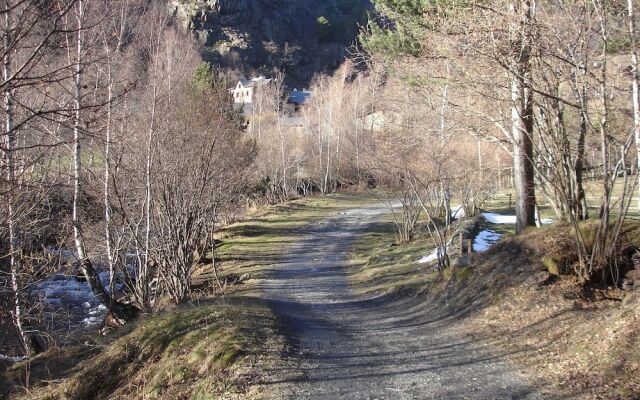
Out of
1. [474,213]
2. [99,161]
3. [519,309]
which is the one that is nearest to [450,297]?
[519,309]

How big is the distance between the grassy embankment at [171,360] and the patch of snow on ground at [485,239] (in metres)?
7.26

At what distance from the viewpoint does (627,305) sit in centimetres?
667

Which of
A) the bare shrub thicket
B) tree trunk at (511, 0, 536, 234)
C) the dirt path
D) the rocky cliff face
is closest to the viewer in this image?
the dirt path

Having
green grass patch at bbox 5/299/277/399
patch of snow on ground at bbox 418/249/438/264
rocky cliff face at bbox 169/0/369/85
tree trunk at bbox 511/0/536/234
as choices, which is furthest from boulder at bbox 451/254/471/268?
rocky cliff face at bbox 169/0/369/85

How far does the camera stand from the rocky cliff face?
8156 centimetres

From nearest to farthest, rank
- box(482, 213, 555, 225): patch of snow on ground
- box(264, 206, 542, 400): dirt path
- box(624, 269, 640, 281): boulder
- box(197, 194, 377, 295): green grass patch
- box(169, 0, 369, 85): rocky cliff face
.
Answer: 1. box(264, 206, 542, 400): dirt path
2. box(624, 269, 640, 281): boulder
3. box(197, 194, 377, 295): green grass patch
4. box(482, 213, 555, 225): patch of snow on ground
5. box(169, 0, 369, 85): rocky cliff face

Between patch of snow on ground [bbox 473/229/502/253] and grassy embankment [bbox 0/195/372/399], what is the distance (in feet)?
23.8

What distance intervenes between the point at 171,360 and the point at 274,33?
294 feet

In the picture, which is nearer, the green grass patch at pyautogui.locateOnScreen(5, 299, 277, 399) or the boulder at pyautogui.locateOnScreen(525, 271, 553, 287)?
the green grass patch at pyautogui.locateOnScreen(5, 299, 277, 399)

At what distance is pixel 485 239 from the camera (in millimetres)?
16516

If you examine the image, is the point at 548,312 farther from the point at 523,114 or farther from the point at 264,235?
the point at 264,235

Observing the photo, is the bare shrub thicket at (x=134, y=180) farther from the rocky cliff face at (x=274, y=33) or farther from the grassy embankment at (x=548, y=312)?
the rocky cliff face at (x=274, y=33)

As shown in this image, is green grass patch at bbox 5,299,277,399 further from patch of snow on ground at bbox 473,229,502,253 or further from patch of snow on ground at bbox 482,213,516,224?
patch of snow on ground at bbox 482,213,516,224

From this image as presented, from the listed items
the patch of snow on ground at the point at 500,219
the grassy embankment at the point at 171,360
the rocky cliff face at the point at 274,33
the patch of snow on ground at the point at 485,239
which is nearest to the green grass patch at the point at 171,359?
the grassy embankment at the point at 171,360
